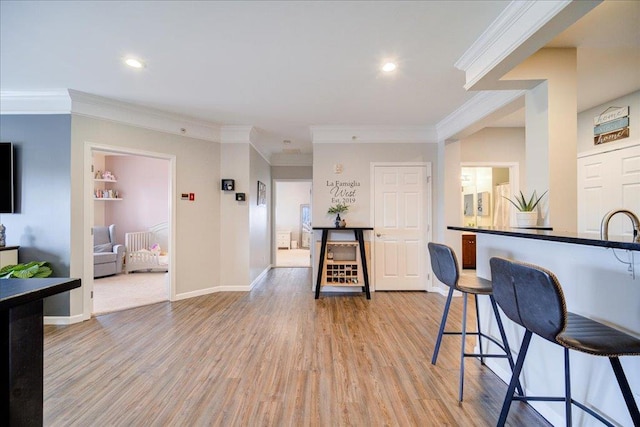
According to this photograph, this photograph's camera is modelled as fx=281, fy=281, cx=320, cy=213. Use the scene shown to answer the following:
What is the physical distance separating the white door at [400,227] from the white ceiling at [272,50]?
115 cm

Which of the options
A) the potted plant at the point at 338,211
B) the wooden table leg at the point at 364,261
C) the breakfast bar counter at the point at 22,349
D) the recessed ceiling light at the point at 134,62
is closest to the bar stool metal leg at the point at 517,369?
the breakfast bar counter at the point at 22,349

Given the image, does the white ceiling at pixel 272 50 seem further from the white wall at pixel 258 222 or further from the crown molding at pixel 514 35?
the white wall at pixel 258 222

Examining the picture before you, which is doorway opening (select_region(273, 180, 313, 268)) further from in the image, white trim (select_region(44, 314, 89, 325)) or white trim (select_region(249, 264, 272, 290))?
white trim (select_region(44, 314, 89, 325))

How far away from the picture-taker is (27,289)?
35.8 inches

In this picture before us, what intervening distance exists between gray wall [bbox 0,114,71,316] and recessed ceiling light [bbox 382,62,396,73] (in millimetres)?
3419

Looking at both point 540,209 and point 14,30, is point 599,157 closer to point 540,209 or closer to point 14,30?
point 540,209

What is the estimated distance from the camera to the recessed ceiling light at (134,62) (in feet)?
7.93

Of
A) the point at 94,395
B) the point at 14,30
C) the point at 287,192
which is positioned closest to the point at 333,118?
the point at 14,30

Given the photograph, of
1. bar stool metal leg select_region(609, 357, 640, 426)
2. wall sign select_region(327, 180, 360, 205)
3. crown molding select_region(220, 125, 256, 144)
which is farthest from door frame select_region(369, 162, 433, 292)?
bar stool metal leg select_region(609, 357, 640, 426)

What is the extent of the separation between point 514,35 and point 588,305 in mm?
1667

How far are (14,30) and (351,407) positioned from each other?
11.5 feet

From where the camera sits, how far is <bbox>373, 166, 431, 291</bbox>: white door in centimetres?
435

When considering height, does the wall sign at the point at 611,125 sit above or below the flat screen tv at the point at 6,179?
above

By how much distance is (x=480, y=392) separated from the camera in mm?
Result: 1893
